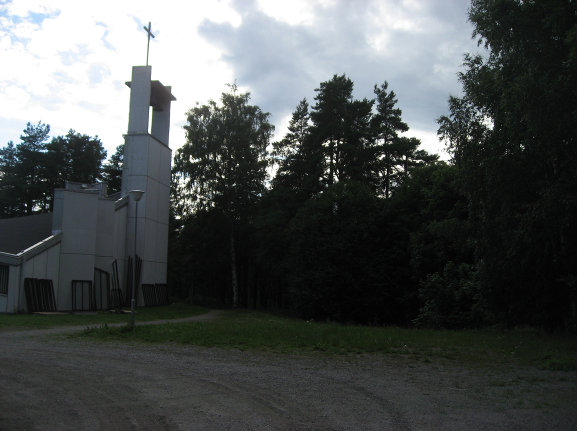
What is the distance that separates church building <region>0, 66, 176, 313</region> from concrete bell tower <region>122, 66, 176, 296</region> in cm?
6

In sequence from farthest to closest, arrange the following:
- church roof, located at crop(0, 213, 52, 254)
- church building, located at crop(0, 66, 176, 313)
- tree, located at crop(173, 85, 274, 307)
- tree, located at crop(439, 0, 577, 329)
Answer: tree, located at crop(173, 85, 274, 307) → church roof, located at crop(0, 213, 52, 254) → church building, located at crop(0, 66, 176, 313) → tree, located at crop(439, 0, 577, 329)

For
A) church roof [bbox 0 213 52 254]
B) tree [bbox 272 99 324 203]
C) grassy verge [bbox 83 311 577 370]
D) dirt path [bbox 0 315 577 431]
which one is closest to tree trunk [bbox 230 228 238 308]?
tree [bbox 272 99 324 203]

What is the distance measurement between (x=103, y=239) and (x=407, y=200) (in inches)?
804

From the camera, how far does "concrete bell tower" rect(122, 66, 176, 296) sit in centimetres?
3300

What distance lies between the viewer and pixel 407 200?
36.0m

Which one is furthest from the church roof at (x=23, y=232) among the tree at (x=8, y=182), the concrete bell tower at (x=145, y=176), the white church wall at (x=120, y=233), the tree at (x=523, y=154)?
the tree at (x=8, y=182)

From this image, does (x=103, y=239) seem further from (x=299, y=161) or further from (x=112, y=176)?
(x=112, y=176)

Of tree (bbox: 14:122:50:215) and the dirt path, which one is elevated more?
tree (bbox: 14:122:50:215)

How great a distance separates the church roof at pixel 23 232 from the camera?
2658 cm

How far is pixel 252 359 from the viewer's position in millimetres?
10797

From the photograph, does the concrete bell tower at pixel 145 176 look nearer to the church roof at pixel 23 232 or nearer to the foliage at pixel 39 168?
the church roof at pixel 23 232

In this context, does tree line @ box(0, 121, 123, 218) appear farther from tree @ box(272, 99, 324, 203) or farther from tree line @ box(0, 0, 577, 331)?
tree @ box(272, 99, 324, 203)

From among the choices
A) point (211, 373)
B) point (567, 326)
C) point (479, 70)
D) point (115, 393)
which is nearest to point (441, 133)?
point (479, 70)

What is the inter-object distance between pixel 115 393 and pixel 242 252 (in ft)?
128
